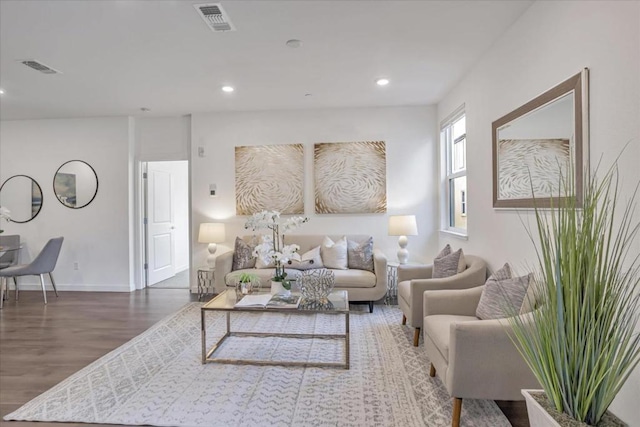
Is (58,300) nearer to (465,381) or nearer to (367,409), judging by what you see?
(367,409)

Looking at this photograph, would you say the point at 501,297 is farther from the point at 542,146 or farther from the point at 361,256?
the point at 361,256

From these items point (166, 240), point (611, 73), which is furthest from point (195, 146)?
point (611, 73)

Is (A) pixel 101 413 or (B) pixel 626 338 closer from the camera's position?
(B) pixel 626 338

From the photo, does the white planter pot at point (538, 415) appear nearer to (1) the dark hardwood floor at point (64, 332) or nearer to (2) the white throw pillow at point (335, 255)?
(1) the dark hardwood floor at point (64, 332)

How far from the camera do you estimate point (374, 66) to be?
Answer: 3502 mm

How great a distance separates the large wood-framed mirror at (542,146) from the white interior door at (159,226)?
4.99 meters

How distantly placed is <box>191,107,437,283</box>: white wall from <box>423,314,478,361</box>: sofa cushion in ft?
8.05

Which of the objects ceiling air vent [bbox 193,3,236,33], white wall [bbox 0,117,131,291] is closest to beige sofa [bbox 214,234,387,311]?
white wall [bbox 0,117,131,291]

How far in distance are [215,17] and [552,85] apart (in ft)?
7.54

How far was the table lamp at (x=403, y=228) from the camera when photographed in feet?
14.7

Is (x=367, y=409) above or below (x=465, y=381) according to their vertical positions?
below

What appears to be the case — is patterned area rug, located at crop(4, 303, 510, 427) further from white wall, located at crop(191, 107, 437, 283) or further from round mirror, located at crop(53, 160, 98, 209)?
round mirror, located at crop(53, 160, 98, 209)

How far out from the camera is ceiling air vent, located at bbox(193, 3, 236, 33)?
243cm

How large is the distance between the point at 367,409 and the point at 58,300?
4.69 metres
